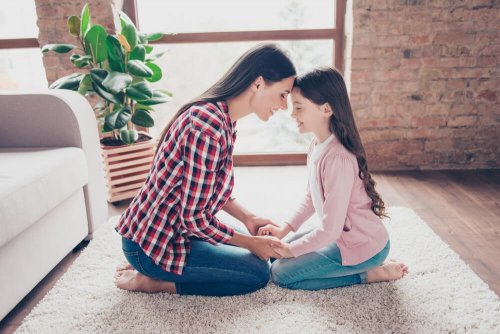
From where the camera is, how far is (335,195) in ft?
4.29

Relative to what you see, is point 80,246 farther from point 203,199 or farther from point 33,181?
point 203,199

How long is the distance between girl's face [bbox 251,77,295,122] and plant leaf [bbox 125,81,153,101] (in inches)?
40.1

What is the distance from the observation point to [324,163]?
134cm

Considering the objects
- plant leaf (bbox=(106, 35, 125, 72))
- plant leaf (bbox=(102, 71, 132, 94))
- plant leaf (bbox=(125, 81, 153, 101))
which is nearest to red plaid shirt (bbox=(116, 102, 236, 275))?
plant leaf (bbox=(102, 71, 132, 94))

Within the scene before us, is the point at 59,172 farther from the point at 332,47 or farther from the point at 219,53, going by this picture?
the point at 332,47

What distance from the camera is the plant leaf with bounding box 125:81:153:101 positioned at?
219cm

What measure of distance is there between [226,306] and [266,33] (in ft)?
6.54

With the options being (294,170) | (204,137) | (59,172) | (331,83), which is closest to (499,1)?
(294,170)

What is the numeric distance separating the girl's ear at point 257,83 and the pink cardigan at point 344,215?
0.30 meters

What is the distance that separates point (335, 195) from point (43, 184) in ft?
3.25

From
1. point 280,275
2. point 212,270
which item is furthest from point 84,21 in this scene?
point 280,275

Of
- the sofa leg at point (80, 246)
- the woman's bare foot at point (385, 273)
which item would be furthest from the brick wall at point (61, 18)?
the woman's bare foot at point (385, 273)

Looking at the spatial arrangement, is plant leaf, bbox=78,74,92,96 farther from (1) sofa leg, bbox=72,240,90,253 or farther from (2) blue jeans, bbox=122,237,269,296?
(2) blue jeans, bbox=122,237,269,296

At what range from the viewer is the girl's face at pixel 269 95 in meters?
1.32
